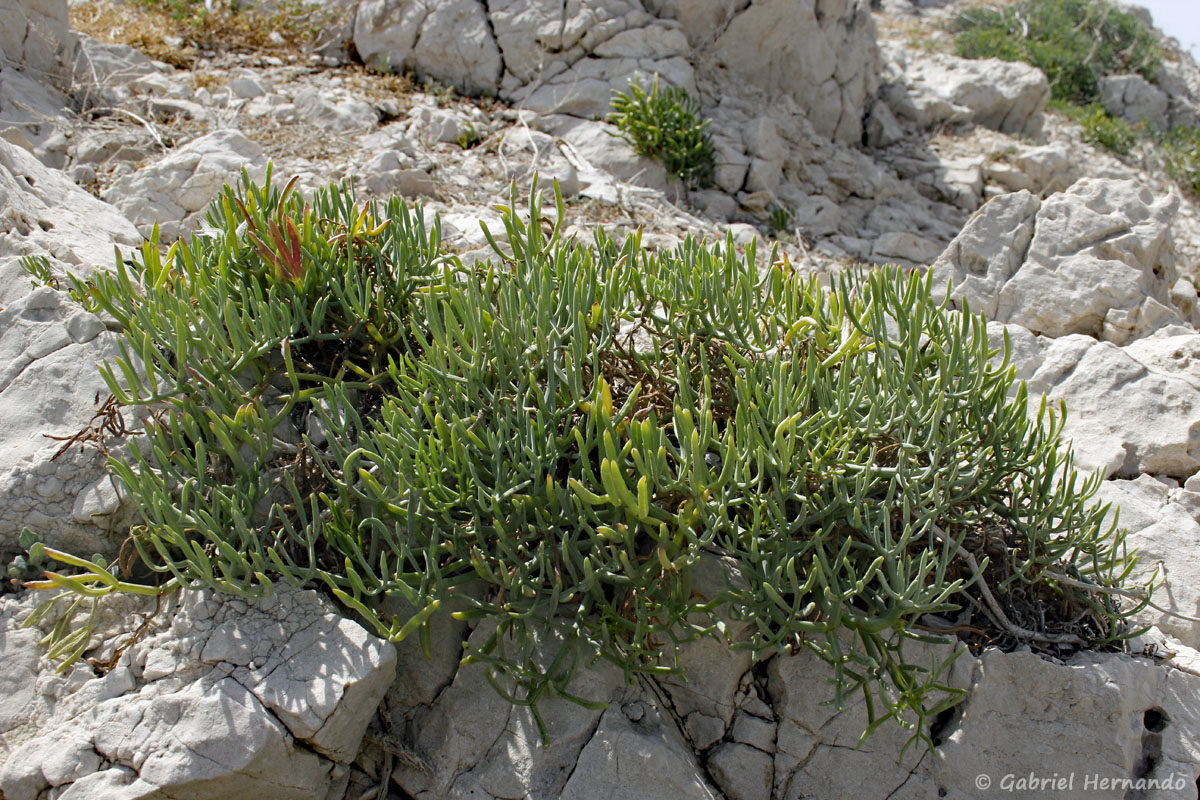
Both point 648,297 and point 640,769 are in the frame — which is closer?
point 640,769

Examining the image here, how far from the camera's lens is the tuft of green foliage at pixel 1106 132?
10.0 meters

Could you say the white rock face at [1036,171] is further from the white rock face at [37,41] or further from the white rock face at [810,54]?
the white rock face at [37,41]

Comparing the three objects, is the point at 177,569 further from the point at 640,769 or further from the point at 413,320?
the point at 640,769

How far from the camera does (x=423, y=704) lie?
2.72m

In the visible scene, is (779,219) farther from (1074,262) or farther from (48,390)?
(48,390)

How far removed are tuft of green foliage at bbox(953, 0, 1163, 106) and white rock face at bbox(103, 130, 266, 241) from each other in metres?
10.7

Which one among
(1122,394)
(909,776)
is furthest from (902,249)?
(909,776)

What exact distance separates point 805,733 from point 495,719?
1.01 meters

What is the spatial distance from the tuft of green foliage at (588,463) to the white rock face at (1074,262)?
1.63m

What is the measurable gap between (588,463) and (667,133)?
4.93 metres

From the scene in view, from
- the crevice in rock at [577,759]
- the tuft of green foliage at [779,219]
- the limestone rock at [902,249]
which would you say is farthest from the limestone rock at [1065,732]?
the tuft of green foliage at [779,219]

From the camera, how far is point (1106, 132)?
33.0 ft

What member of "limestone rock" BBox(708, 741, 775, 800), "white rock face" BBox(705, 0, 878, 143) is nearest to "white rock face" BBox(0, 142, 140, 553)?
"limestone rock" BBox(708, 741, 775, 800)

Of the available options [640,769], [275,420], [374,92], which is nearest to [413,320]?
[275,420]
